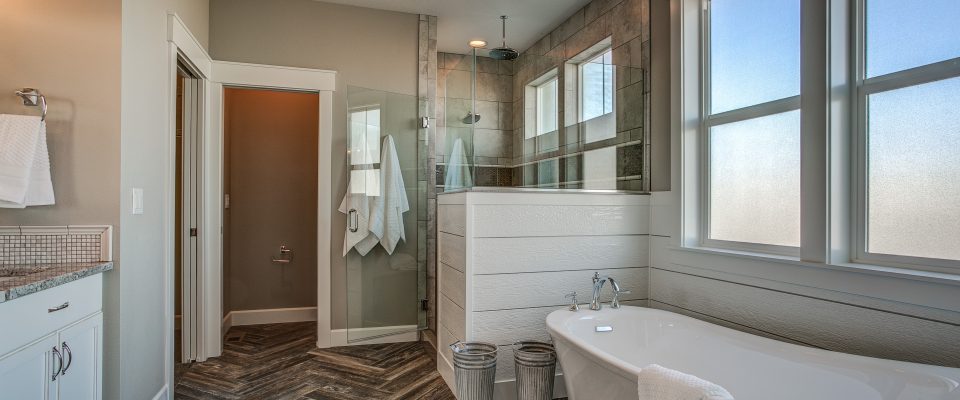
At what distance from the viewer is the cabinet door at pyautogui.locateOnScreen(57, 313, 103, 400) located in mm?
1725

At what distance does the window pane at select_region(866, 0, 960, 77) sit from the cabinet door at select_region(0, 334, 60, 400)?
3.09 meters

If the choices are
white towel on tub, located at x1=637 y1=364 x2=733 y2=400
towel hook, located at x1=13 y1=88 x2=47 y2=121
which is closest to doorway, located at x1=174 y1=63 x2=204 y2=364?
towel hook, located at x1=13 y1=88 x2=47 y2=121

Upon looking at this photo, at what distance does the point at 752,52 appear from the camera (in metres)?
2.46

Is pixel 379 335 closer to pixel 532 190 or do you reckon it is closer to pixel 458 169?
pixel 458 169

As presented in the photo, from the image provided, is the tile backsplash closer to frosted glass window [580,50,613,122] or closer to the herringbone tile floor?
the herringbone tile floor

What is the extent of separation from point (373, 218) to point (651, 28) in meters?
2.21

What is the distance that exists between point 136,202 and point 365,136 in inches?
61.7

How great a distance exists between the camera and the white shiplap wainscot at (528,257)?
264 cm

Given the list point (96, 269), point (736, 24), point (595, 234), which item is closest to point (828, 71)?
point (736, 24)

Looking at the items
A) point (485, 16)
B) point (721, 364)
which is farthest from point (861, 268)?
point (485, 16)

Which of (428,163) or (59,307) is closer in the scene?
(59,307)

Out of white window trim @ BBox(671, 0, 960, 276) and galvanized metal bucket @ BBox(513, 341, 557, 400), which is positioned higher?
white window trim @ BBox(671, 0, 960, 276)

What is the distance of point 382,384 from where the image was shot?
2982 mm

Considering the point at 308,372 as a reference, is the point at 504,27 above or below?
above
